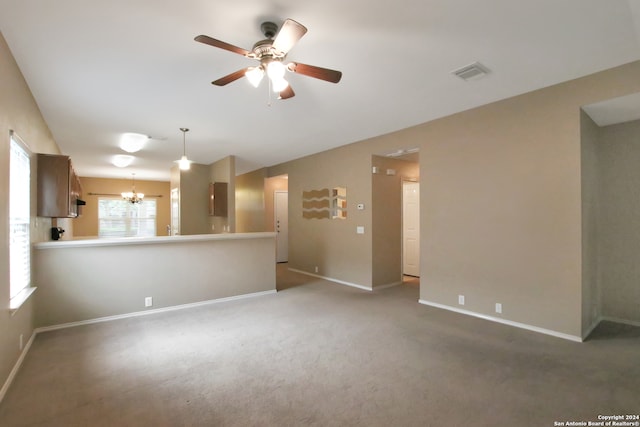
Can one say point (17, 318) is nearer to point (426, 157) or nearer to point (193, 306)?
point (193, 306)

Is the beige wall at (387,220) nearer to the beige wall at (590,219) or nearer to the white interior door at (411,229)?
the white interior door at (411,229)

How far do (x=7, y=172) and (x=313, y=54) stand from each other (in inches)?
103

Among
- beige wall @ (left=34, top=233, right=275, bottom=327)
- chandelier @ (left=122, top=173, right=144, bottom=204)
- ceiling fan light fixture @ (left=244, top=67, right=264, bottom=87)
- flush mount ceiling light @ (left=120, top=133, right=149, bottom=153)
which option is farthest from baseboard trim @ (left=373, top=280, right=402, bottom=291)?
chandelier @ (left=122, top=173, right=144, bottom=204)

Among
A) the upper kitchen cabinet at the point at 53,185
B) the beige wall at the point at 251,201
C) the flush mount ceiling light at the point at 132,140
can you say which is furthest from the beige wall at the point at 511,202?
the upper kitchen cabinet at the point at 53,185

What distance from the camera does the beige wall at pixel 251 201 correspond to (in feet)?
27.6

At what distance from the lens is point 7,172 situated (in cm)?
241

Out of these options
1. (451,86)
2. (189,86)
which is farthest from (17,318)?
(451,86)

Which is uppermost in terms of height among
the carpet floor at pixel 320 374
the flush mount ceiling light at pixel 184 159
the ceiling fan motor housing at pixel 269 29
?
the ceiling fan motor housing at pixel 269 29

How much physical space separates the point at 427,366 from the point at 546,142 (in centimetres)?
270

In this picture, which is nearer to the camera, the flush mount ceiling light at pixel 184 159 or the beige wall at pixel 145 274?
the beige wall at pixel 145 274

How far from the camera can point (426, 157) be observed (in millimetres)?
4496

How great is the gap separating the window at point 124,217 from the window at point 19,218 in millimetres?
7815

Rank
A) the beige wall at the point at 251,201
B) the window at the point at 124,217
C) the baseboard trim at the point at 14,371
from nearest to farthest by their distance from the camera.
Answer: the baseboard trim at the point at 14,371, the beige wall at the point at 251,201, the window at the point at 124,217

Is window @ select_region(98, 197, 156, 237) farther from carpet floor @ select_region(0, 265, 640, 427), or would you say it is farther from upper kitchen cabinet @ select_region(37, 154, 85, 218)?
carpet floor @ select_region(0, 265, 640, 427)
